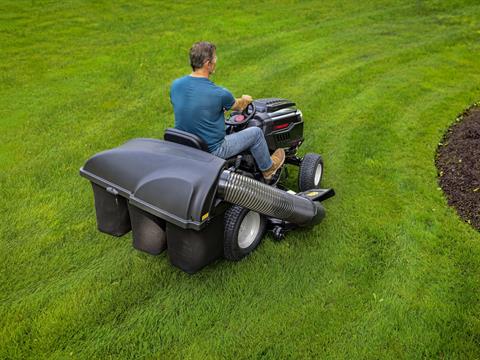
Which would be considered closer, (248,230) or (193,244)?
(193,244)

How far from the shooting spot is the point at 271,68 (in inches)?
324

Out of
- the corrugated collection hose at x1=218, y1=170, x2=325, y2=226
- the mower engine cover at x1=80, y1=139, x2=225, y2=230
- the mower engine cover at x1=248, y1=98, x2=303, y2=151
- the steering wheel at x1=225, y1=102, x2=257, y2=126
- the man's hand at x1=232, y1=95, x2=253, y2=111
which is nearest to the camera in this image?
the mower engine cover at x1=80, y1=139, x2=225, y2=230

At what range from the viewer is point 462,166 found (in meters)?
5.27

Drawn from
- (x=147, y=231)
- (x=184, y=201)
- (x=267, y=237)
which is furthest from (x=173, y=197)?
(x=267, y=237)

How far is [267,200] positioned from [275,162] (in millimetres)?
1049

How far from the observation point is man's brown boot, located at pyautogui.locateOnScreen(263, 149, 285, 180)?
174 inches

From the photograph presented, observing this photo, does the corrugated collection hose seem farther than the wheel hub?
No

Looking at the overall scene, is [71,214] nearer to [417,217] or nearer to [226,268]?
[226,268]

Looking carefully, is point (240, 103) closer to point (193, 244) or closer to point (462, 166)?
point (193, 244)

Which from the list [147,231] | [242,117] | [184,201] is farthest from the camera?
[242,117]

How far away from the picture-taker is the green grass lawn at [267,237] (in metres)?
3.37

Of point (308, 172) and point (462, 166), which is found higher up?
point (308, 172)

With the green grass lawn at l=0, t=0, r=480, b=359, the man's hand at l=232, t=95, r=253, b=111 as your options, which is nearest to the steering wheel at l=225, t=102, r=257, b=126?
the man's hand at l=232, t=95, r=253, b=111

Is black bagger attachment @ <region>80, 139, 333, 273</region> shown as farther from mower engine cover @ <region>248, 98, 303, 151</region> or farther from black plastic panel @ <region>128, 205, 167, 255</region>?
mower engine cover @ <region>248, 98, 303, 151</region>
